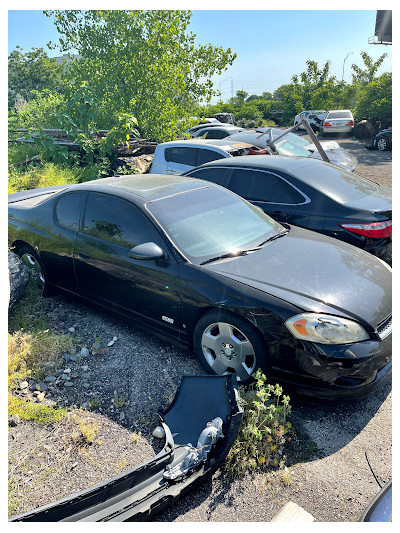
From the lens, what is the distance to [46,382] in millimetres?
3529

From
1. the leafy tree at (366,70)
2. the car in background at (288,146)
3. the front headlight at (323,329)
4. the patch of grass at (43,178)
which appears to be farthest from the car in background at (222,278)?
the leafy tree at (366,70)

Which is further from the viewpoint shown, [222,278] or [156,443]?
[222,278]

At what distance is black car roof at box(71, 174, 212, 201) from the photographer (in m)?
4.04

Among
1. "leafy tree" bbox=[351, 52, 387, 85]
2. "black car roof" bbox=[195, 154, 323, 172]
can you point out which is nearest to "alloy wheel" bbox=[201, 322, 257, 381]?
"black car roof" bbox=[195, 154, 323, 172]

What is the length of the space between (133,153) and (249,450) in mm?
8986

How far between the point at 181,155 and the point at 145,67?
4.65 m

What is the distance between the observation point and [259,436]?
2672mm

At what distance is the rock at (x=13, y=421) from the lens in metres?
3.04

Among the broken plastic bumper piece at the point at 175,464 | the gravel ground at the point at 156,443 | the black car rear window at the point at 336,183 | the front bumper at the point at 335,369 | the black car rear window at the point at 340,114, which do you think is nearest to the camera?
the broken plastic bumper piece at the point at 175,464

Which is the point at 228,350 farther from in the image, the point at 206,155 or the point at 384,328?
the point at 206,155

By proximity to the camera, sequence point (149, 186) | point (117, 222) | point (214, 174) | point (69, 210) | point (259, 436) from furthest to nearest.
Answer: point (214, 174) < point (69, 210) < point (149, 186) < point (117, 222) < point (259, 436)

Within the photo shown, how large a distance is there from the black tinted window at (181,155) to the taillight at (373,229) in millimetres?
3779

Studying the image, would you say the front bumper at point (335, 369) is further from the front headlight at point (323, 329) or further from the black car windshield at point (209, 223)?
the black car windshield at point (209, 223)

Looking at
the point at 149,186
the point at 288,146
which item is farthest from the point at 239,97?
the point at 149,186
